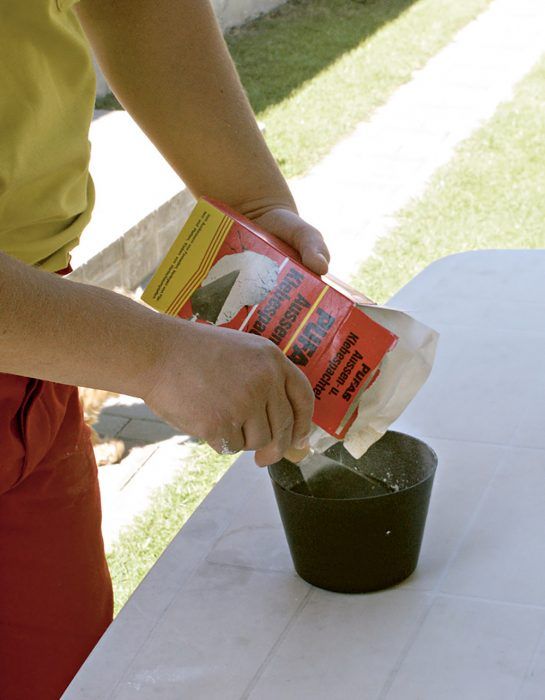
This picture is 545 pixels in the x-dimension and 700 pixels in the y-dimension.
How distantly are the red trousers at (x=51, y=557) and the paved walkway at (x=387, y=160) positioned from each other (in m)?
1.14

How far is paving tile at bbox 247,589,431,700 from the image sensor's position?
941 mm

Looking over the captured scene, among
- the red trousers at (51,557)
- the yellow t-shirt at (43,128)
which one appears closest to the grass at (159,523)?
the red trousers at (51,557)

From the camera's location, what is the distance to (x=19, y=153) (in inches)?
44.6

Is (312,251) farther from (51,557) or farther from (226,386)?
(51,557)

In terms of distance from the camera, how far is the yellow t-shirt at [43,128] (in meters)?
1.12

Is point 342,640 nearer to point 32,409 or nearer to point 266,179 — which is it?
point 32,409

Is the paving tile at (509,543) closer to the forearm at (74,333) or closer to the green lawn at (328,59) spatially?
the forearm at (74,333)

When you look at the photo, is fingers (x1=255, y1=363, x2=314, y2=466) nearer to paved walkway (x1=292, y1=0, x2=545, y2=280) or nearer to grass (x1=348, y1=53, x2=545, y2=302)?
grass (x1=348, y1=53, x2=545, y2=302)

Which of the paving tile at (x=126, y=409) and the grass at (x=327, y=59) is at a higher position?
the paving tile at (x=126, y=409)

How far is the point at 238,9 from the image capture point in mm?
7285

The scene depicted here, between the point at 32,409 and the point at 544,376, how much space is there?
675 millimetres

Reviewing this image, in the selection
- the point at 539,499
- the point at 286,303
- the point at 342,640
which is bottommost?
the point at 539,499

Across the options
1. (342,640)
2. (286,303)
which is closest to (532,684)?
(342,640)

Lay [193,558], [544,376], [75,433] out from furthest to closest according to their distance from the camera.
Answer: [544,376] < [75,433] < [193,558]
